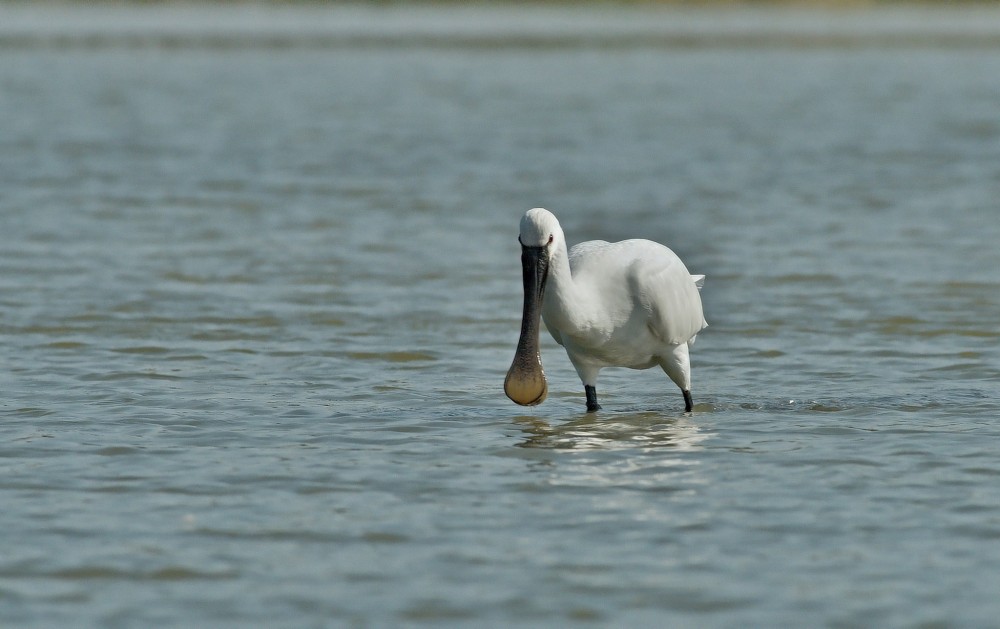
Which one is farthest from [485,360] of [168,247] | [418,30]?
[418,30]

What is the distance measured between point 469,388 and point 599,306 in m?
1.74

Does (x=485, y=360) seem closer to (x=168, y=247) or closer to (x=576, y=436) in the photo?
(x=576, y=436)

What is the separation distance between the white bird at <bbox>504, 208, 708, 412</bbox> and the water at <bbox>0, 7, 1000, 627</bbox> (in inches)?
13.2

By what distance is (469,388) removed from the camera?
10773 millimetres

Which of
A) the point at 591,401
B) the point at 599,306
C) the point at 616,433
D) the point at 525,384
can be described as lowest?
the point at 616,433

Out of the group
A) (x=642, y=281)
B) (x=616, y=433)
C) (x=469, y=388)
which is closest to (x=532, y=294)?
(x=642, y=281)

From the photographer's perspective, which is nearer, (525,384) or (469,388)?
(525,384)

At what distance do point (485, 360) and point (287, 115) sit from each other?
2118 cm

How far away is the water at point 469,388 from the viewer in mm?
6691

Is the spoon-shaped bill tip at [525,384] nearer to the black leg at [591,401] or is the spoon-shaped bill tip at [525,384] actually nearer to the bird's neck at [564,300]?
the bird's neck at [564,300]

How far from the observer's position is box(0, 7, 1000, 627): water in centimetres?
669

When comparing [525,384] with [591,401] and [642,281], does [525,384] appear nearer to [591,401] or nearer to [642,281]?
[591,401]

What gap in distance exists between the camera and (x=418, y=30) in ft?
218

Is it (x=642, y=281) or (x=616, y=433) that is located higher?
(x=642, y=281)
